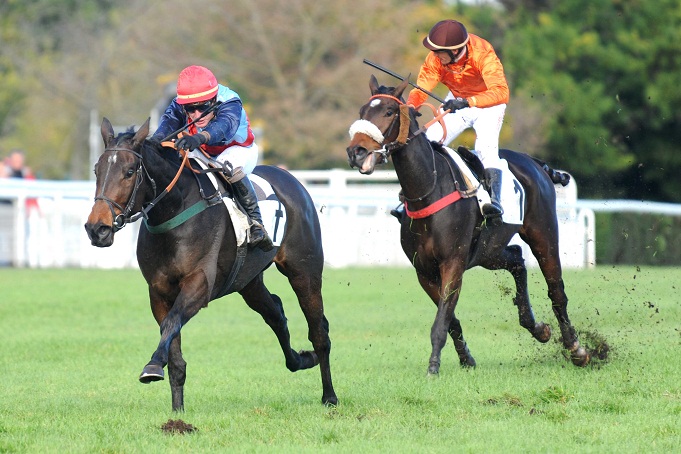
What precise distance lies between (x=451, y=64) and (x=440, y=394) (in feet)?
Answer: 8.78

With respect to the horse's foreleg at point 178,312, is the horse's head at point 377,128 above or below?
above

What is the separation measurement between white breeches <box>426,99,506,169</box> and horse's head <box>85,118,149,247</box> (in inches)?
120

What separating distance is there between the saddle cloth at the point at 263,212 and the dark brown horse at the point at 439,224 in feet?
1.80

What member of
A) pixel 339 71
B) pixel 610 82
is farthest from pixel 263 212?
pixel 339 71

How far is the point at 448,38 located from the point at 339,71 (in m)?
25.2

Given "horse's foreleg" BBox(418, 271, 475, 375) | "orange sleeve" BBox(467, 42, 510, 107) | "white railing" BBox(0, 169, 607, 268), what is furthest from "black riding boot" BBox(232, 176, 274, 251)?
Result: "white railing" BBox(0, 169, 607, 268)

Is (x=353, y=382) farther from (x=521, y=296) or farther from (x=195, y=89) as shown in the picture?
(x=195, y=89)

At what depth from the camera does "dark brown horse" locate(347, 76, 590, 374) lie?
8016mm

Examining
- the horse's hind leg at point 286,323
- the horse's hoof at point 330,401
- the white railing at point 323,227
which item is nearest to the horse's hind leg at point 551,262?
the horse's hind leg at point 286,323

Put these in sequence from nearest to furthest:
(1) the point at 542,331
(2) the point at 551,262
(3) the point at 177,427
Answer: (3) the point at 177,427 → (1) the point at 542,331 → (2) the point at 551,262

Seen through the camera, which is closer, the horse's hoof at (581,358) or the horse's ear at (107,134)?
the horse's ear at (107,134)

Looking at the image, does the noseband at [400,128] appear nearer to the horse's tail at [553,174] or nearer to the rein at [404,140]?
the rein at [404,140]

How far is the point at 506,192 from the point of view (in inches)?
354

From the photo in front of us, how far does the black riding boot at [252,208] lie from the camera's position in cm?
716
